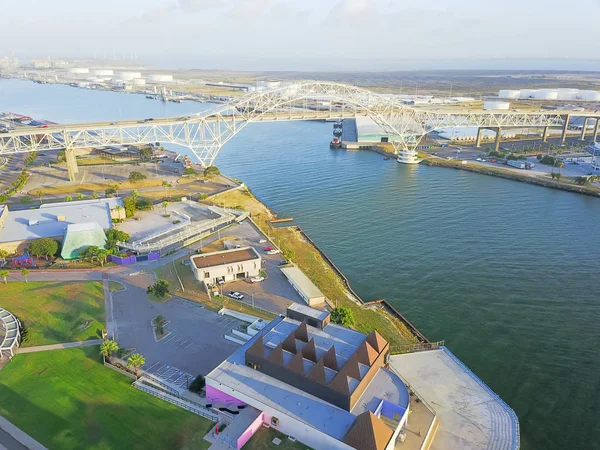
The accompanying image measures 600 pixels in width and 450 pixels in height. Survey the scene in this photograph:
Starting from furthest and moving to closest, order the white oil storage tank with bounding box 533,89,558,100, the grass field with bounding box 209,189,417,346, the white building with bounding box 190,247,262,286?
the white oil storage tank with bounding box 533,89,558,100 < the white building with bounding box 190,247,262,286 < the grass field with bounding box 209,189,417,346

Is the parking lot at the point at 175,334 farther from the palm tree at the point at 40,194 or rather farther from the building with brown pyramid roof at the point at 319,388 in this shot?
the palm tree at the point at 40,194

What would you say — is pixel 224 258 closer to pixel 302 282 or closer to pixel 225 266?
pixel 225 266

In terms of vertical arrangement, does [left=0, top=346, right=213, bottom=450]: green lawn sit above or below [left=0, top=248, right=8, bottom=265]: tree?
below

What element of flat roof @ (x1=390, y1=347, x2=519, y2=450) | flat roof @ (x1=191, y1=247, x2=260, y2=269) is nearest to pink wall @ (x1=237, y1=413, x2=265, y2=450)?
flat roof @ (x1=390, y1=347, x2=519, y2=450)

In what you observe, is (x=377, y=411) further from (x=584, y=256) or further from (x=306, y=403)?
(x=584, y=256)

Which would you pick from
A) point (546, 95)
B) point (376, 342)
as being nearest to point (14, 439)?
point (376, 342)

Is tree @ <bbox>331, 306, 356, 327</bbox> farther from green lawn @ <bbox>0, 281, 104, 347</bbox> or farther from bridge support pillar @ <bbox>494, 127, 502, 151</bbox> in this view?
bridge support pillar @ <bbox>494, 127, 502, 151</bbox>
